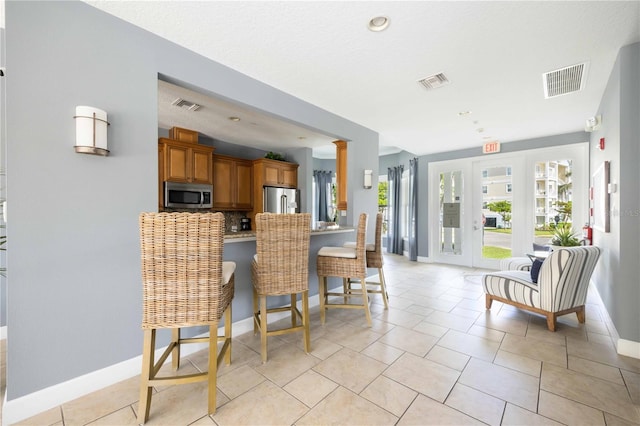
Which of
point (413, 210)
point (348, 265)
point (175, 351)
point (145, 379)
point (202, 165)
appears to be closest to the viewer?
→ point (145, 379)

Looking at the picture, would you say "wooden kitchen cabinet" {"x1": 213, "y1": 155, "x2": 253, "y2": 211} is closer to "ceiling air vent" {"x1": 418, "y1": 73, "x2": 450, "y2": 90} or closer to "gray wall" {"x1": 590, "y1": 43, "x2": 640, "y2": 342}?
"ceiling air vent" {"x1": 418, "y1": 73, "x2": 450, "y2": 90}

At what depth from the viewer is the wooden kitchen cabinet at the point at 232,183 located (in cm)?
520

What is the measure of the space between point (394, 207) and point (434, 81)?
480cm

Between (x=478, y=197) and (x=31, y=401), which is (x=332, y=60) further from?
(x=478, y=197)

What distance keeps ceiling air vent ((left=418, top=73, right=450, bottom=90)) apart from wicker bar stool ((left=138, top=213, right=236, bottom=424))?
250 cm

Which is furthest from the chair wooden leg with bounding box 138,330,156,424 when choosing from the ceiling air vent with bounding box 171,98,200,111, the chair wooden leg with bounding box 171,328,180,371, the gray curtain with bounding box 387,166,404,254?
the gray curtain with bounding box 387,166,404,254

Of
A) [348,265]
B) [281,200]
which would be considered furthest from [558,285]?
[281,200]

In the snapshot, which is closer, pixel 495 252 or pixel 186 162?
pixel 186 162

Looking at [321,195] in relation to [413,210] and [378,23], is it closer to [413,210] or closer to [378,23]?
[413,210]

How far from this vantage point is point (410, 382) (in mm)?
1873

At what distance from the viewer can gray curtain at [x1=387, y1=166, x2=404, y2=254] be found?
725cm

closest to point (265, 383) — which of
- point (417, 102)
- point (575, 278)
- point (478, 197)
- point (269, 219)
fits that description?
point (269, 219)

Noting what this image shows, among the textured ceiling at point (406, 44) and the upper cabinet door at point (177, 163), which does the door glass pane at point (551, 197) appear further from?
the upper cabinet door at point (177, 163)

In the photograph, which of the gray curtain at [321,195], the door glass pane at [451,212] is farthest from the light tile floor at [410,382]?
the gray curtain at [321,195]
